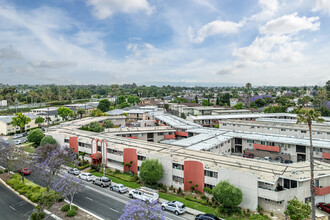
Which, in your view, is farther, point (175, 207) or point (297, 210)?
point (175, 207)

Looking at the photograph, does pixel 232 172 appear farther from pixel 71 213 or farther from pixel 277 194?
pixel 71 213

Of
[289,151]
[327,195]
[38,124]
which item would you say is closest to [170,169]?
[327,195]

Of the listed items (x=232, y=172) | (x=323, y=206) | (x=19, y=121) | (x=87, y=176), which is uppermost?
(x=19, y=121)

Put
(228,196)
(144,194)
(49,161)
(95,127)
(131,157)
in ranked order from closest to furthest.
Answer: (228,196), (144,194), (49,161), (131,157), (95,127)

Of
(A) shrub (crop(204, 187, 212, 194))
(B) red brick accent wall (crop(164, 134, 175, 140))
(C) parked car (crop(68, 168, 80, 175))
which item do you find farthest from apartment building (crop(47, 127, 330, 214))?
(B) red brick accent wall (crop(164, 134, 175, 140))

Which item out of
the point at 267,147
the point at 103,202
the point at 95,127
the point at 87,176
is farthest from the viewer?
the point at 95,127

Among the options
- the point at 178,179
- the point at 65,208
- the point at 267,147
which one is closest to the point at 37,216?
the point at 65,208

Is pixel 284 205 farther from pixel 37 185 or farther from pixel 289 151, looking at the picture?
pixel 37 185

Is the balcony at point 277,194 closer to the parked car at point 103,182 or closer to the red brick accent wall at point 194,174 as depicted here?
the red brick accent wall at point 194,174
